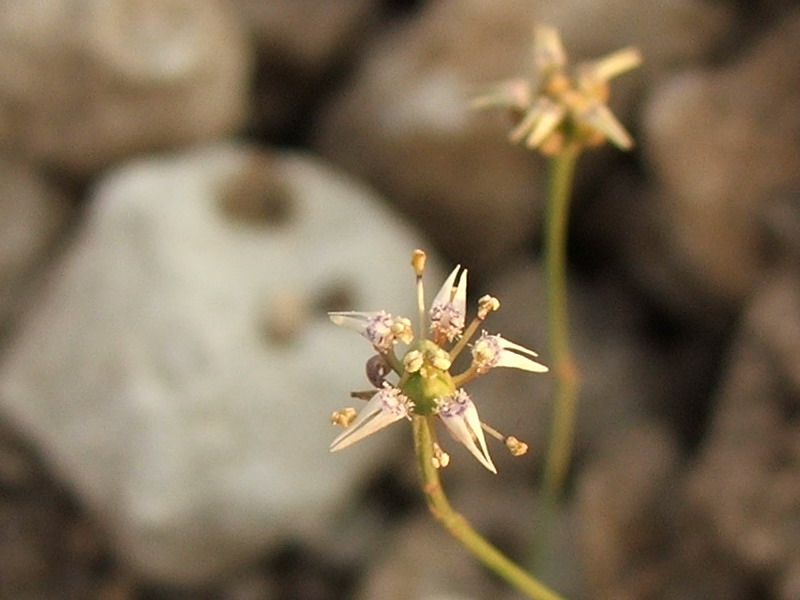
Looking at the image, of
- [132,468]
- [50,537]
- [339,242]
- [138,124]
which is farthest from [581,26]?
[50,537]

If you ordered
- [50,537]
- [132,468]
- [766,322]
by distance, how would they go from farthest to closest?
[50,537] → [132,468] → [766,322]

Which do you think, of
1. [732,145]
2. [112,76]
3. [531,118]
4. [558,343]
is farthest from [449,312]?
[112,76]

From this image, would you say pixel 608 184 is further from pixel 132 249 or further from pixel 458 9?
pixel 132 249

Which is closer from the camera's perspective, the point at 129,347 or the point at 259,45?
the point at 129,347

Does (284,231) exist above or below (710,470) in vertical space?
above

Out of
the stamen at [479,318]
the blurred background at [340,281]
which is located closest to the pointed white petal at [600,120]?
the stamen at [479,318]

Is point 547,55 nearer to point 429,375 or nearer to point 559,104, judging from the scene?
point 559,104

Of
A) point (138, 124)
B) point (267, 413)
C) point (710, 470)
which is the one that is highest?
point (138, 124)
